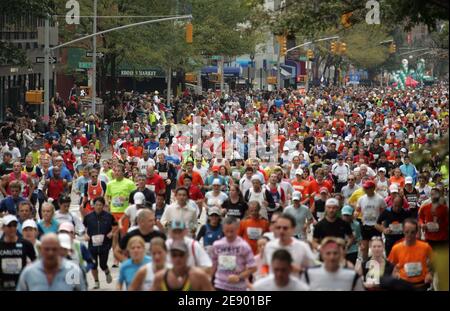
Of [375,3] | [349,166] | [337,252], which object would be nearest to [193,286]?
[337,252]

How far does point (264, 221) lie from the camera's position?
1474cm

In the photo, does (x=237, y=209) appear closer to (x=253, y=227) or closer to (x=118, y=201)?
(x=253, y=227)

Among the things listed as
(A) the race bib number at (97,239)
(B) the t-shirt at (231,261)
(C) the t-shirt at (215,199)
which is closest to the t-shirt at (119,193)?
(C) the t-shirt at (215,199)

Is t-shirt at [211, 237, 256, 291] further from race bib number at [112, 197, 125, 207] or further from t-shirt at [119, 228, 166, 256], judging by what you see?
race bib number at [112, 197, 125, 207]

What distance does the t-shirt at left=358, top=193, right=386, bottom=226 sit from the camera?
700 inches

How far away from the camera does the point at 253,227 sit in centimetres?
1460

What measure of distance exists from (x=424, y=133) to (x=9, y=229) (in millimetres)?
24217

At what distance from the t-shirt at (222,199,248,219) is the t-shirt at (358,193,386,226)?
207 centimetres

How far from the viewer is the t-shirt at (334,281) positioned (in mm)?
10000

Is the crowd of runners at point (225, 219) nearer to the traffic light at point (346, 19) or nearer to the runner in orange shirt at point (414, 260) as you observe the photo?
the runner in orange shirt at point (414, 260)

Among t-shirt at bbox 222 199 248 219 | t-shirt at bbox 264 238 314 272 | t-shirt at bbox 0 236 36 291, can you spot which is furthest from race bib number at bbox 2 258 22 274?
t-shirt at bbox 222 199 248 219

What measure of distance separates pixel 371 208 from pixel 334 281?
7892mm

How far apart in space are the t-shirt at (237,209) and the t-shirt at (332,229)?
172 centimetres

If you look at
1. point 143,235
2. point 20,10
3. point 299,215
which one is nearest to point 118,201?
point 299,215
